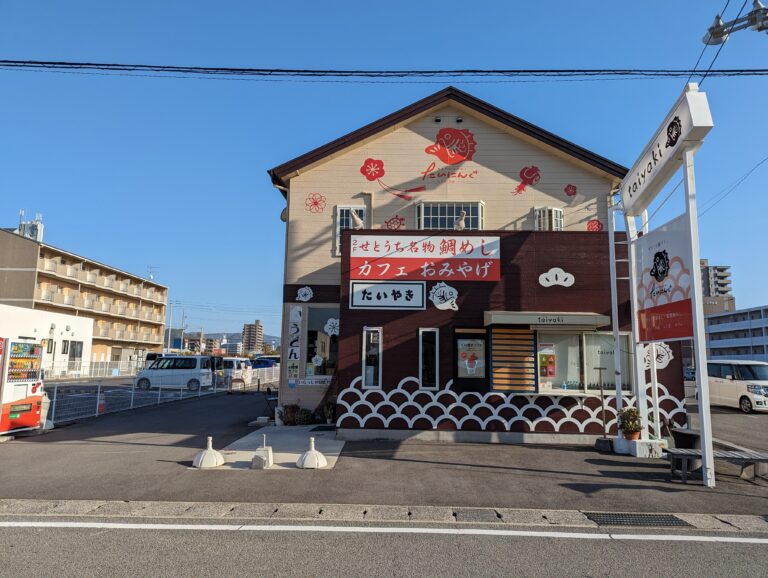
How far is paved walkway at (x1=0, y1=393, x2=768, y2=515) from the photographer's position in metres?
7.11

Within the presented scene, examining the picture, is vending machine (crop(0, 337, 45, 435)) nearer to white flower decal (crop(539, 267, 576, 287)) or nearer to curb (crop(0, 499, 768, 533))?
curb (crop(0, 499, 768, 533))

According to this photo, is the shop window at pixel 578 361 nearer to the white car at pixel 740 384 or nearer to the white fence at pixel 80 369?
the white car at pixel 740 384

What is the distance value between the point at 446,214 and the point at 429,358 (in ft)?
18.1

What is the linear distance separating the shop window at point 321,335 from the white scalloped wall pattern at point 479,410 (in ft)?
11.0

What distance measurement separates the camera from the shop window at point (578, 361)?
11656mm

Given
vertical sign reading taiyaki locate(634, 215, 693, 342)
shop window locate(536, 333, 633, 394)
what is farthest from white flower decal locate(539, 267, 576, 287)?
vertical sign reading taiyaki locate(634, 215, 693, 342)

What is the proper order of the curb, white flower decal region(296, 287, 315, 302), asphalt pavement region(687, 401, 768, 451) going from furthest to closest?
white flower decal region(296, 287, 315, 302) → asphalt pavement region(687, 401, 768, 451) → the curb

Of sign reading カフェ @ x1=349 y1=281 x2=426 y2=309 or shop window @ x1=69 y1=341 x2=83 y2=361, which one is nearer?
sign reading カフェ @ x1=349 y1=281 x2=426 y2=309

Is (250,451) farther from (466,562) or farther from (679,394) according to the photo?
(679,394)

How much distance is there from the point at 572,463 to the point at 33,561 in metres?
8.26

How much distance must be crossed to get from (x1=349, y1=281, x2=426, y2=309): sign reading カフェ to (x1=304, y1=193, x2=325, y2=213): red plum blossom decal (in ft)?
14.3

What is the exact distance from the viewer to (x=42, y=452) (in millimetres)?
10539

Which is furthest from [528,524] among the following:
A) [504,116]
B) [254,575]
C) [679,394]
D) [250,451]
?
[504,116]

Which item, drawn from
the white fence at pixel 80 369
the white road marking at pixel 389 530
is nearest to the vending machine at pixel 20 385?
the white road marking at pixel 389 530
